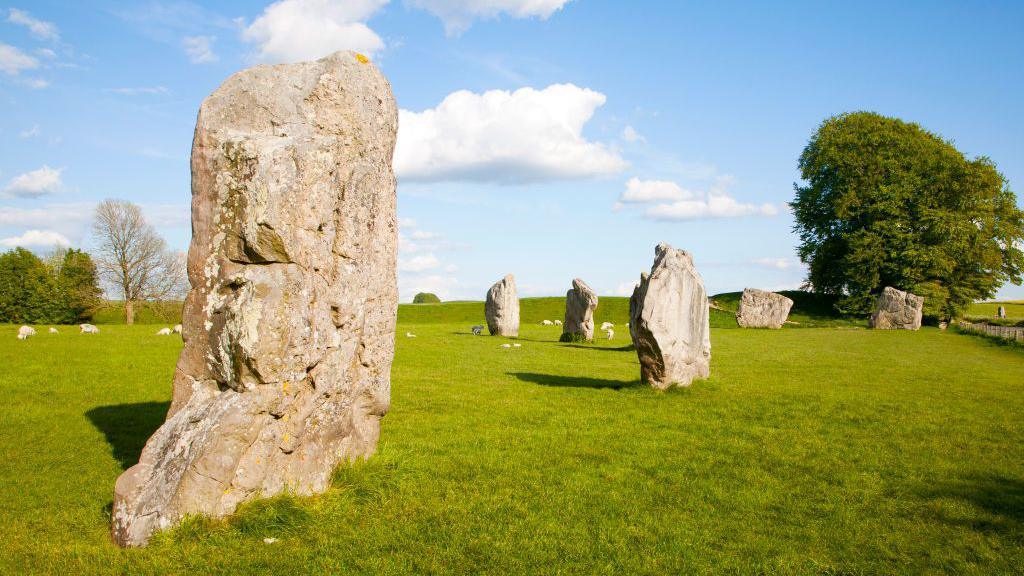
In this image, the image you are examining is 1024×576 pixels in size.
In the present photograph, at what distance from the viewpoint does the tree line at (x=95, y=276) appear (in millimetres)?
40125

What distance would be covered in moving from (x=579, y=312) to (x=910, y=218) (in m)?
27.3

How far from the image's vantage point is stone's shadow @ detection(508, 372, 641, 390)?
15.0m

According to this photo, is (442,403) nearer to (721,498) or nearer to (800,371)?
(721,498)

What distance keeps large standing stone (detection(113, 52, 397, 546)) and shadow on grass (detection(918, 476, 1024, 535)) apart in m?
6.71

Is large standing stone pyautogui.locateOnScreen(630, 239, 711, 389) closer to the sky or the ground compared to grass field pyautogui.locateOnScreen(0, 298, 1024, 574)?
closer to the sky

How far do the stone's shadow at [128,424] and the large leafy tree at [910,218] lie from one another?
40.8 m

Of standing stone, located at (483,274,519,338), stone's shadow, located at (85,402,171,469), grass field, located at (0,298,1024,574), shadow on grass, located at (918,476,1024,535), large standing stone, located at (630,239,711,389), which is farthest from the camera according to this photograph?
standing stone, located at (483,274,519,338)

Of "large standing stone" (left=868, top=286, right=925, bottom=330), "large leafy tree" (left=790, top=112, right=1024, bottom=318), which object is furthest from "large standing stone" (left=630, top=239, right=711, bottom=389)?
"large leafy tree" (left=790, top=112, right=1024, bottom=318)

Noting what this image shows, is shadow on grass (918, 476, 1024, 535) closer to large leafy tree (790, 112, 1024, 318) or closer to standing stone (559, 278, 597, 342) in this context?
standing stone (559, 278, 597, 342)

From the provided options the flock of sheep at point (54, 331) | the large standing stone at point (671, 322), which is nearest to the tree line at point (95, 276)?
the flock of sheep at point (54, 331)

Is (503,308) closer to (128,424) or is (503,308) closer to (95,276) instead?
(128,424)

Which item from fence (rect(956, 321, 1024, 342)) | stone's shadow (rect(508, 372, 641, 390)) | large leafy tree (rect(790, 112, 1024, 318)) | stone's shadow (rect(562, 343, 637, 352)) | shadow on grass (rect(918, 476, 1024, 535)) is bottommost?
shadow on grass (rect(918, 476, 1024, 535))

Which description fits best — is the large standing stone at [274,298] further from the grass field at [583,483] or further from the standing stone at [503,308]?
the standing stone at [503,308]

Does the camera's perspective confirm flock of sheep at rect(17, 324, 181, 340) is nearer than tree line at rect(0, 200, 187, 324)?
Yes
